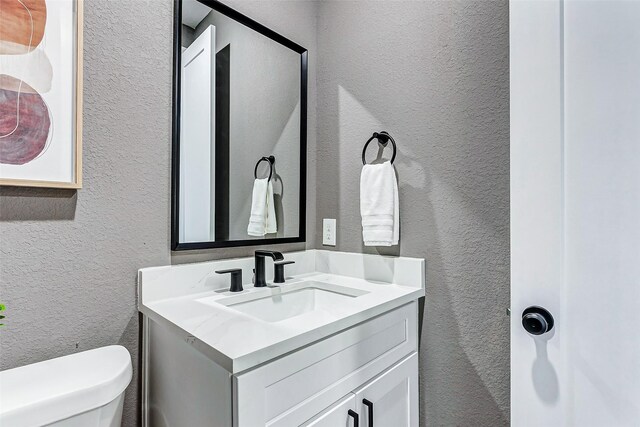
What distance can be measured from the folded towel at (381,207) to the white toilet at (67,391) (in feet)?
2.78

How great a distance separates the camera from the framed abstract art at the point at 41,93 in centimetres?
80

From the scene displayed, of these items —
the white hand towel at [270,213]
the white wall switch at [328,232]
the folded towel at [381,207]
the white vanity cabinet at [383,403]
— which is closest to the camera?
the white vanity cabinet at [383,403]

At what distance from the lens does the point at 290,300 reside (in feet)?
4.14

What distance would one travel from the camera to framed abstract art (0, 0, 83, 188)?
80cm

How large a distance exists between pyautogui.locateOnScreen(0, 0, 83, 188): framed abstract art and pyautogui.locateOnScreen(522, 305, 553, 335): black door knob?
1143 millimetres

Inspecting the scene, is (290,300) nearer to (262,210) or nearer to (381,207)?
(262,210)

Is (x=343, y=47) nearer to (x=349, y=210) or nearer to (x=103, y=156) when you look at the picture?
(x=349, y=210)

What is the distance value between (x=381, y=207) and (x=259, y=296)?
54cm

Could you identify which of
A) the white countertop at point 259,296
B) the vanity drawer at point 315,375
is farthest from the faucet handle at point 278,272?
the vanity drawer at point 315,375

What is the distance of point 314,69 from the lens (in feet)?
5.29

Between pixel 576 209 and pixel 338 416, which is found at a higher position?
pixel 576 209

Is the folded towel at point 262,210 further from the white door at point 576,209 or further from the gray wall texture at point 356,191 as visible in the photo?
the white door at point 576,209

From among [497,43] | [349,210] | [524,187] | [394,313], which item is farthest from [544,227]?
[349,210]

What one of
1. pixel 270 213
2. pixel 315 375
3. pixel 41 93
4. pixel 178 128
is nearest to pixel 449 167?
pixel 270 213
